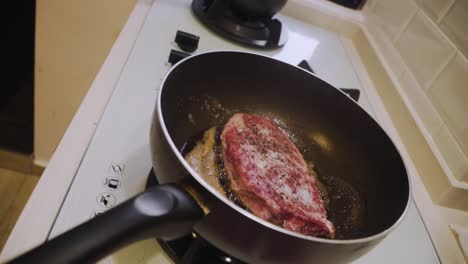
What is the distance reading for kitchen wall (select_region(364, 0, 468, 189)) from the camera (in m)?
0.65

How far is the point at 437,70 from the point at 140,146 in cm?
61

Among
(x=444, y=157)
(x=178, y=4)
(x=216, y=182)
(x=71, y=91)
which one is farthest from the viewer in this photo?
(x=71, y=91)

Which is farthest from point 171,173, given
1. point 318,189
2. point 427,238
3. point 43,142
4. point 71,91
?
point 43,142

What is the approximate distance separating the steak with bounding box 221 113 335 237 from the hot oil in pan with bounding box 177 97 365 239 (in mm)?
16

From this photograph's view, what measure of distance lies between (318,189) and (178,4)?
1.98 feet

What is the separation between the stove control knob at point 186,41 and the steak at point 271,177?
0.81 feet

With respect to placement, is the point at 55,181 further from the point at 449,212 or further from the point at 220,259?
the point at 449,212

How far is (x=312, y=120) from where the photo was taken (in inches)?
23.7

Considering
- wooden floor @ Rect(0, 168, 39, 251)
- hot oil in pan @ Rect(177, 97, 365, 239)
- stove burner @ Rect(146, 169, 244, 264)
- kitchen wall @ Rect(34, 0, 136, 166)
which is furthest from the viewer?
wooden floor @ Rect(0, 168, 39, 251)

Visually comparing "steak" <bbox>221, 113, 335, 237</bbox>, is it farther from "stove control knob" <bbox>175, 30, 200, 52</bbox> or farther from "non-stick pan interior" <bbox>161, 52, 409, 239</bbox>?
"stove control knob" <bbox>175, 30, 200, 52</bbox>

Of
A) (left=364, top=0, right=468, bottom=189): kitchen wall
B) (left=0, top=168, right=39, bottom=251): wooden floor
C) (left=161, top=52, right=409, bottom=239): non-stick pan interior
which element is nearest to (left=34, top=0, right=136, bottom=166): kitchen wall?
(left=0, top=168, right=39, bottom=251): wooden floor

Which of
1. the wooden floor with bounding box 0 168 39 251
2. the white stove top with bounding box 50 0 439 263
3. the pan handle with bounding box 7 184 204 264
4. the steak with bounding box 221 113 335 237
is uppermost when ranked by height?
the pan handle with bounding box 7 184 204 264

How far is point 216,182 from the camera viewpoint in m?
0.45

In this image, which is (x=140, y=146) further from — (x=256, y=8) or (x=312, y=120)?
(x=256, y=8)
